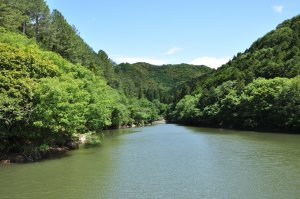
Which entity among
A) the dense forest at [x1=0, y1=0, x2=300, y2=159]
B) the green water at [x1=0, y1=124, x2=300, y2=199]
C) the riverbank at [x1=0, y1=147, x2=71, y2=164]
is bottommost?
the green water at [x1=0, y1=124, x2=300, y2=199]

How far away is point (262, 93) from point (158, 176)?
64.2 metres

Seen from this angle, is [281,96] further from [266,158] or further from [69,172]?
[69,172]

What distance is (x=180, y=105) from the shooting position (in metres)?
163

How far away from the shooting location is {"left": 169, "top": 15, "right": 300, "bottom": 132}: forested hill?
269 ft

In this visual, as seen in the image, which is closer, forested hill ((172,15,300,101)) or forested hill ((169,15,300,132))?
forested hill ((169,15,300,132))

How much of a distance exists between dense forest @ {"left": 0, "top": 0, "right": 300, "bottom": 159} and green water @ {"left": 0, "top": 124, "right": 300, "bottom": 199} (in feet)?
14.4

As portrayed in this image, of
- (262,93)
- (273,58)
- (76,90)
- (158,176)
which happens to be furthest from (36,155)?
(273,58)

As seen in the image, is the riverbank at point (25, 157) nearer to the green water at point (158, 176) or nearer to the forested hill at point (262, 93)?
the green water at point (158, 176)

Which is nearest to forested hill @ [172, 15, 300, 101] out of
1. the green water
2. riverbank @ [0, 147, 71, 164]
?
the green water

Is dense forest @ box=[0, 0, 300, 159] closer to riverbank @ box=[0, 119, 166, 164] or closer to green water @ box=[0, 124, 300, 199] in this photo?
riverbank @ box=[0, 119, 166, 164]

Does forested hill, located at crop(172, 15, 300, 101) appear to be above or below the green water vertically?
above

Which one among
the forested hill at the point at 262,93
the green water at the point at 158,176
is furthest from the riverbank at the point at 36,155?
the forested hill at the point at 262,93

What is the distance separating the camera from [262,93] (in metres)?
90.2

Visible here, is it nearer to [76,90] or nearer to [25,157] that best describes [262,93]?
[76,90]
